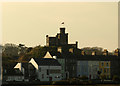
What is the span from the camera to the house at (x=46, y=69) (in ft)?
319

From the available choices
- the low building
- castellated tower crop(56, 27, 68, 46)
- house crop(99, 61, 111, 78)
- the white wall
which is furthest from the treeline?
the white wall

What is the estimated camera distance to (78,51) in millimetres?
120000

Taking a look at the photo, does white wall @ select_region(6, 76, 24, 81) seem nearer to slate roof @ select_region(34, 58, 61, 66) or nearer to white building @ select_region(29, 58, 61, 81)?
white building @ select_region(29, 58, 61, 81)

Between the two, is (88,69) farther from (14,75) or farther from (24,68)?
(14,75)

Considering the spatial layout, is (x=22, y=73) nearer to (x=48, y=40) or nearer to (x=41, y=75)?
(x=41, y=75)

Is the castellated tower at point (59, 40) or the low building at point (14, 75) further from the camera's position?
the castellated tower at point (59, 40)

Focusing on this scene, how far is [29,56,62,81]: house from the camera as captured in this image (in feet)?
319

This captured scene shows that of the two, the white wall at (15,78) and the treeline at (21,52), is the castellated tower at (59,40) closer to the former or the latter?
the treeline at (21,52)

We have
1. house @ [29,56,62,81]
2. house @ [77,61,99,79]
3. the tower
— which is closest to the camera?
house @ [29,56,62,81]

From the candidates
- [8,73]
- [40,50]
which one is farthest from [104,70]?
[8,73]

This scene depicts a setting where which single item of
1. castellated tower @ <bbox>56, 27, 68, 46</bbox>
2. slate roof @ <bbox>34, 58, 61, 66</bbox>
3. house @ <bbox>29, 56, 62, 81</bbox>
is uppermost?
castellated tower @ <bbox>56, 27, 68, 46</bbox>

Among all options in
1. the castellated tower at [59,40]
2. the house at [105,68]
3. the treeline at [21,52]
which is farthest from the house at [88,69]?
the castellated tower at [59,40]

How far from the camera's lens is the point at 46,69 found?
97.8 metres

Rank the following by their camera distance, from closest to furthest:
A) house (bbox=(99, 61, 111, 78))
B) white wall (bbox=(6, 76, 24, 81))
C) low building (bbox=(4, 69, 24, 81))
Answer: white wall (bbox=(6, 76, 24, 81))
low building (bbox=(4, 69, 24, 81))
house (bbox=(99, 61, 111, 78))
